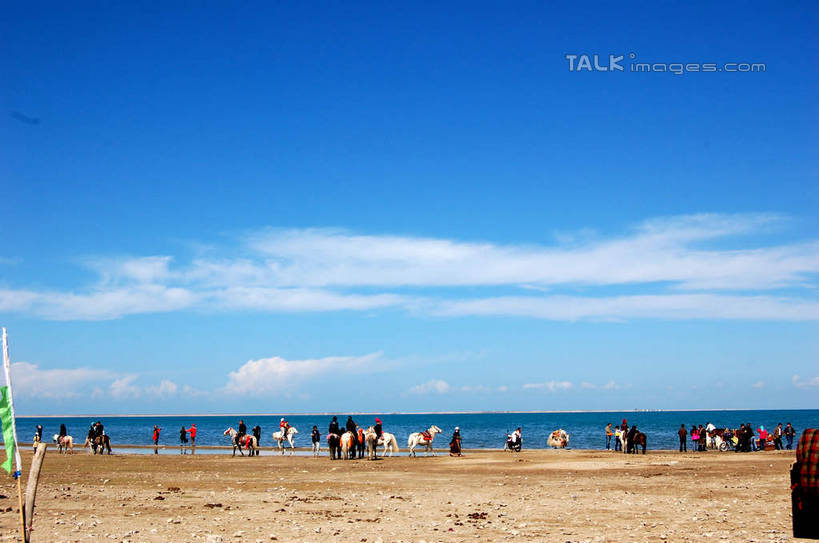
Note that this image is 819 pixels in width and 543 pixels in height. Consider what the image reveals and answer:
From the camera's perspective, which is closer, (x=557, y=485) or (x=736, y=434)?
(x=557, y=485)

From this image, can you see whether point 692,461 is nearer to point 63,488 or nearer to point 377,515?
point 377,515

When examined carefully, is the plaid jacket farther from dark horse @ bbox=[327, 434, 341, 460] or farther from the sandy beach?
dark horse @ bbox=[327, 434, 341, 460]

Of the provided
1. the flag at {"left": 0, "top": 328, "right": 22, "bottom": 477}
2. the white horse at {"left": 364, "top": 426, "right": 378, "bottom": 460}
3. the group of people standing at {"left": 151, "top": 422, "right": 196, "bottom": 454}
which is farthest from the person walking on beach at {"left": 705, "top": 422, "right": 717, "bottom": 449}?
the flag at {"left": 0, "top": 328, "right": 22, "bottom": 477}

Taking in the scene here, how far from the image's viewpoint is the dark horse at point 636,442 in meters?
43.8

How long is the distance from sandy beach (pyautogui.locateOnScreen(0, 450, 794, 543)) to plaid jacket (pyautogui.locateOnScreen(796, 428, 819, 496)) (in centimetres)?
166

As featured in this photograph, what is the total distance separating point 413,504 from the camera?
65.5 feet

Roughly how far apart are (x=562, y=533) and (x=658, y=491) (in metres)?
8.59

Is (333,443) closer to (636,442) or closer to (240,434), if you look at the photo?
(240,434)

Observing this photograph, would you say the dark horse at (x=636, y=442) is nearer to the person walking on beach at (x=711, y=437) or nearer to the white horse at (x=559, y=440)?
the person walking on beach at (x=711, y=437)

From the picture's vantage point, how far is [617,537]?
14633 millimetres

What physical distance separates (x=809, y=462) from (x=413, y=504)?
33.6 feet

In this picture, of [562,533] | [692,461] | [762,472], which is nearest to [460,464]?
[692,461]

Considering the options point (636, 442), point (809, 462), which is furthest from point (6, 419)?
point (636, 442)

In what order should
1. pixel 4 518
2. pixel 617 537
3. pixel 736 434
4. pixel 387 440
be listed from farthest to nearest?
pixel 736 434 < pixel 387 440 < pixel 4 518 < pixel 617 537
